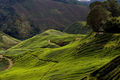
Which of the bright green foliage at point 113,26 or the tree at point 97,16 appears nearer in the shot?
the bright green foliage at point 113,26

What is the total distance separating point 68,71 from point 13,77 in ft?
85.0

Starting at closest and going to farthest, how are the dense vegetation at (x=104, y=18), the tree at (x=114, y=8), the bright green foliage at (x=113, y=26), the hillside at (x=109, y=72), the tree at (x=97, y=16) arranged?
the hillside at (x=109, y=72), the bright green foliage at (x=113, y=26), the dense vegetation at (x=104, y=18), the tree at (x=97, y=16), the tree at (x=114, y=8)

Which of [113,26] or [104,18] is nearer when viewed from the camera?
[113,26]

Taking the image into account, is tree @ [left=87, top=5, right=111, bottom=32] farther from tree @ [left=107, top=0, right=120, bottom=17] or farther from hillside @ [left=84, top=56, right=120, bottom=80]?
hillside @ [left=84, top=56, right=120, bottom=80]

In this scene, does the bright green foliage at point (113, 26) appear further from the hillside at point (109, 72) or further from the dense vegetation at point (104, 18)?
the hillside at point (109, 72)

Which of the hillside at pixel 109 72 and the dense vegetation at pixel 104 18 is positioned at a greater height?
the dense vegetation at pixel 104 18

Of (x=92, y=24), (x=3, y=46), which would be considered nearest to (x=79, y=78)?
(x=92, y=24)

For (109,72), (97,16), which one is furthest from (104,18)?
(109,72)

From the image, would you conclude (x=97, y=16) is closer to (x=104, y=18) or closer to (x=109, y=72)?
(x=104, y=18)

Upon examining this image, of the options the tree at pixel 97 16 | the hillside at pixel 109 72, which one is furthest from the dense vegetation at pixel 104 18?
the hillside at pixel 109 72

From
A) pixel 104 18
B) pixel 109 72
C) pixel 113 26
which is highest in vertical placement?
pixel 104 18

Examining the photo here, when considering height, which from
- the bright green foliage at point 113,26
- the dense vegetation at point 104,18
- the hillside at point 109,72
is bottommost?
the hillside at point 109,72

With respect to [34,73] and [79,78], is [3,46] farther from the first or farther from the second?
[79,78]

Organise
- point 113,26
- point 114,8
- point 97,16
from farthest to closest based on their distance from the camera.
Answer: point 114,8, point 97,16, point 113,26
